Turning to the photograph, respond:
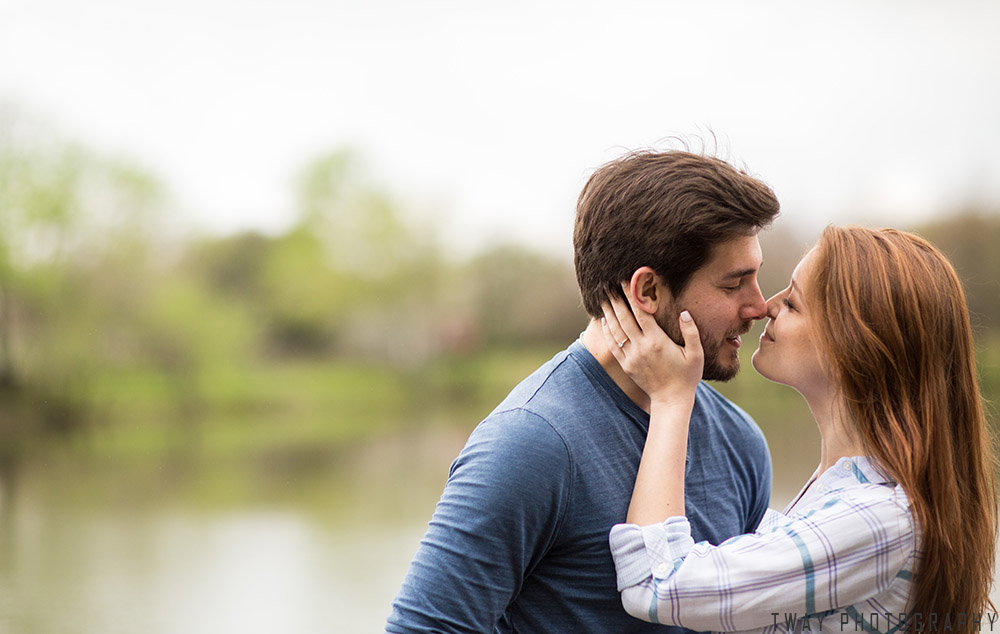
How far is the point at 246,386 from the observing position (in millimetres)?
3312

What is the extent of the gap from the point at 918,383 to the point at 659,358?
31 cm

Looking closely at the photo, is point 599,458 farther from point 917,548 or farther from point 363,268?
point 363,268

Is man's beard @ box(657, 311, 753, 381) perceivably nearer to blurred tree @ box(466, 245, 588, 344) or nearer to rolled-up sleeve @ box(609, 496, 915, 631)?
rolled-up sleeve @ box(609, 496, 915, 631)

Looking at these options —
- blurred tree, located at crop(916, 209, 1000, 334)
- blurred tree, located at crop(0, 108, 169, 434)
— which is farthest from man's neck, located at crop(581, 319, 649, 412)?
blurred tree, located at crop(916, 209, 1000, 334)

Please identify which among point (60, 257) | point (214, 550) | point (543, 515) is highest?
point (60, 257)

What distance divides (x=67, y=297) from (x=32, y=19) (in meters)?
1.14

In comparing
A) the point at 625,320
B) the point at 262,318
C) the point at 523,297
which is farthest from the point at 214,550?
the point at 625,320

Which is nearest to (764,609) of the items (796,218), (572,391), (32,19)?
(572,391)

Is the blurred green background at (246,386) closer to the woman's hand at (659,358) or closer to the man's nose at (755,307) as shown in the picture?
the man's nose at (755,307)

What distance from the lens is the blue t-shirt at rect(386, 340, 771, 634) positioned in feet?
3.14

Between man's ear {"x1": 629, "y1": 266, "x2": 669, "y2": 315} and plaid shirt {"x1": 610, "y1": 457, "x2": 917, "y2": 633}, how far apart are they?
0.93ft

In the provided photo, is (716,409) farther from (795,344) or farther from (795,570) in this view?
(795,570)

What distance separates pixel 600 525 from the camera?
1.03m

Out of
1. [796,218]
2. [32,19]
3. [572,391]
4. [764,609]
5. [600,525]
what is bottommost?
[764,609]
